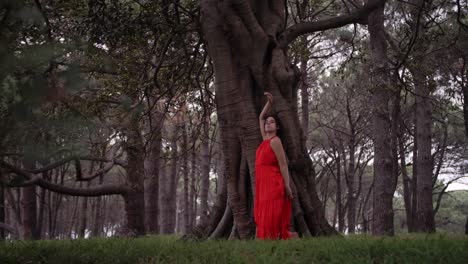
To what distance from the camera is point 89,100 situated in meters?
10.6

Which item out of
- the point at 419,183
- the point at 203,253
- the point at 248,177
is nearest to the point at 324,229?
the point at 248,177

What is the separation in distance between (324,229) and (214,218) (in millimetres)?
1980

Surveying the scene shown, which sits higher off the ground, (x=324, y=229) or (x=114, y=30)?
(x=114, y=30)

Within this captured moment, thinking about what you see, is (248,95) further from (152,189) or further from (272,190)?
(152,189)

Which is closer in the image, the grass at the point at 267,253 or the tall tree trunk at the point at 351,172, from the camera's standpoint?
the grass at the point at 267,253

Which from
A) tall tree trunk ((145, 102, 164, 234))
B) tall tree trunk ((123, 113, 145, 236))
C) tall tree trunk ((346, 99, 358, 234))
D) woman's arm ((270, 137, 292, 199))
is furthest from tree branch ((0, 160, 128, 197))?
tall tree trunk ((346, 99, 358, 234))

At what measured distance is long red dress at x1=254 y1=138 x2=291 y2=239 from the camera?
303 inches

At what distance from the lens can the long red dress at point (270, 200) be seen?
7703 millimetres

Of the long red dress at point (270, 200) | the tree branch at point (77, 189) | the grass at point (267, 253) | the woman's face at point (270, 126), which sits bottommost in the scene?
the grass at point (267, 253)

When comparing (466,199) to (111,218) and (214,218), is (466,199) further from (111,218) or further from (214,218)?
(214,218)

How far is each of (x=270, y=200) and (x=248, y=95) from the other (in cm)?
208

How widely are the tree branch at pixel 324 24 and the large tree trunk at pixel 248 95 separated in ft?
1.47

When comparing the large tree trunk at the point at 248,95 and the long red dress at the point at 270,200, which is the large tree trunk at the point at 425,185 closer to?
the large tree trunk at the point at 248,95

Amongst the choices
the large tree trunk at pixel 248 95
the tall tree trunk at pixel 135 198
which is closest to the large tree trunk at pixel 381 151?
the large tree trunk at pixel 248 95
